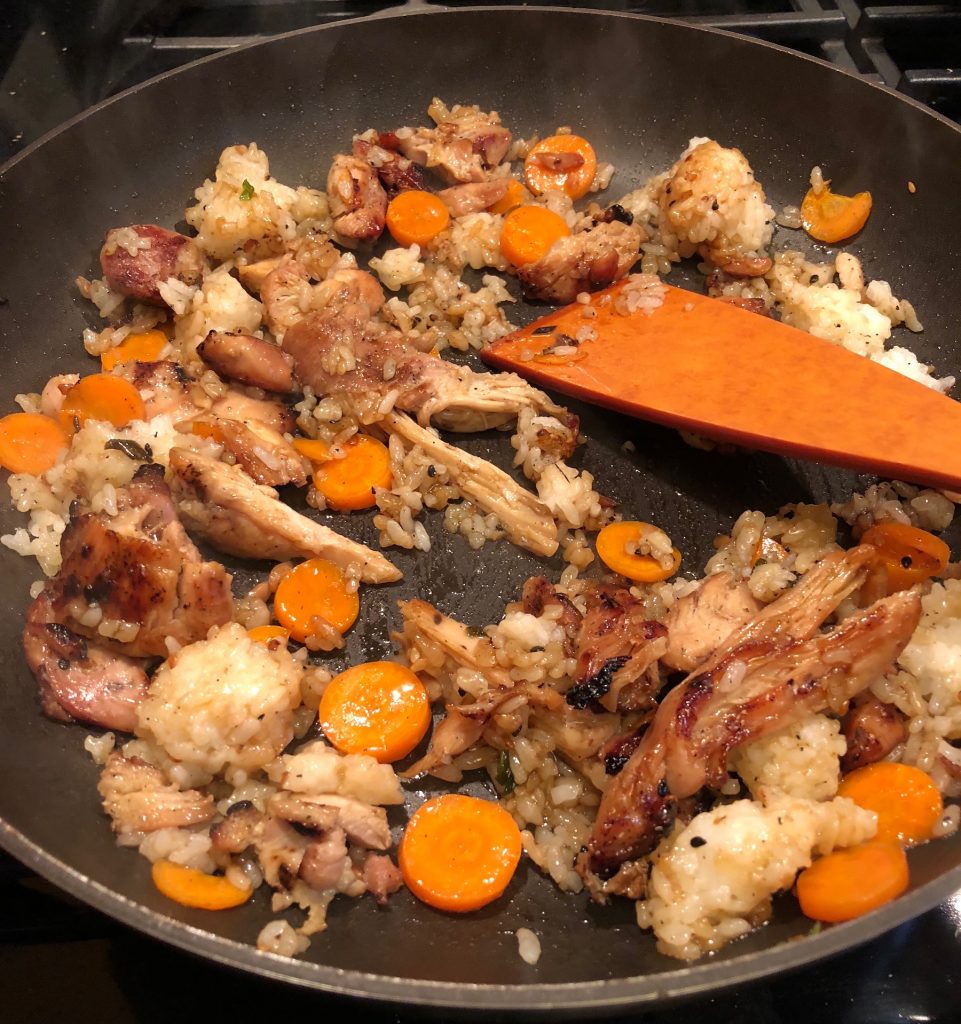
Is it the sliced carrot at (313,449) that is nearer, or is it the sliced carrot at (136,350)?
the sliced carrot at (313,449)

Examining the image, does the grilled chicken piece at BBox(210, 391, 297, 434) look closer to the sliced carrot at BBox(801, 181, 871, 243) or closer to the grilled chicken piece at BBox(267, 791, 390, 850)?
the grilled chicken piece at BBox(267, 791, 390, 850)

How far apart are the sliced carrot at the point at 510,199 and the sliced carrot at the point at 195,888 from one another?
2678 mm

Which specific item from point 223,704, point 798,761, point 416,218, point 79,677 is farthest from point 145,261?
point 798,761

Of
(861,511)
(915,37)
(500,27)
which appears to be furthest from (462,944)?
(915,37)

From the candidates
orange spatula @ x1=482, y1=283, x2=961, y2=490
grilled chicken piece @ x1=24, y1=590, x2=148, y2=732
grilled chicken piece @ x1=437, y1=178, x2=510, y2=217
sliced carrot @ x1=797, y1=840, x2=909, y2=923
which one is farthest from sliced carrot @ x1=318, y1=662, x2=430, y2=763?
grilled chicken piece @ x1=437, y1=178, x2=510, y2=217

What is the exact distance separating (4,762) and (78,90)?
3011mm

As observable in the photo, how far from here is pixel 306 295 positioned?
3064 mm

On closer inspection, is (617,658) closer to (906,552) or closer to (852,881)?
(852,881)

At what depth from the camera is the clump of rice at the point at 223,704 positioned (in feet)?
7.03

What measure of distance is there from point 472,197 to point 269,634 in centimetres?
197

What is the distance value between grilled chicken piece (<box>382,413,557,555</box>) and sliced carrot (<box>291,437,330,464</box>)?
0.23 metres

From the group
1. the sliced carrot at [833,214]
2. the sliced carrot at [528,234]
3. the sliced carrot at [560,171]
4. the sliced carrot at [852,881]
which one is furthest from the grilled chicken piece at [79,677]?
the sliced carrot at [833,214]

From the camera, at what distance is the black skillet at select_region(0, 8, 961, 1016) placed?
1.84 m

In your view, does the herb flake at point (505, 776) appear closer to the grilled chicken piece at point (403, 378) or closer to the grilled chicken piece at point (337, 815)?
the grilled chicken piece at point (337, 815)
